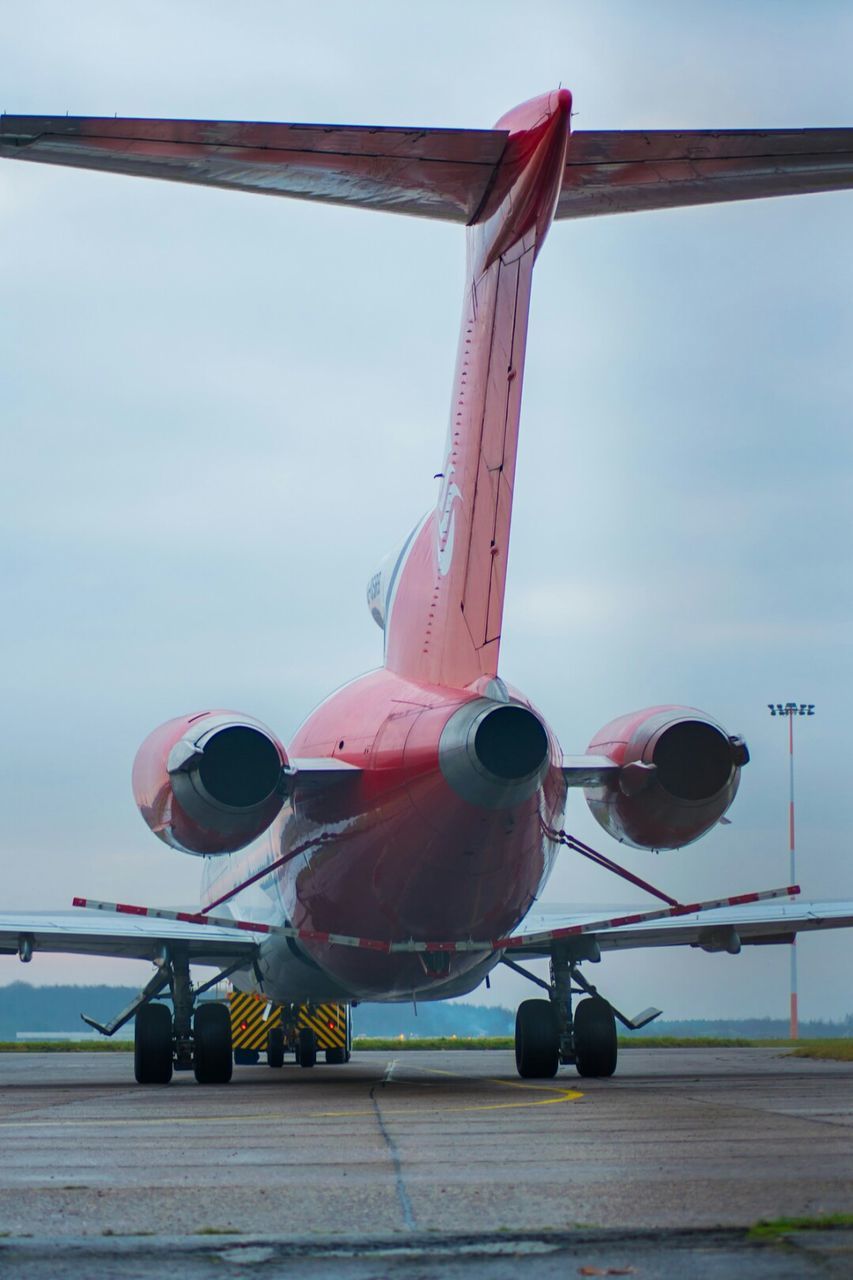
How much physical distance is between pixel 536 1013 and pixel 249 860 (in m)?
5.40

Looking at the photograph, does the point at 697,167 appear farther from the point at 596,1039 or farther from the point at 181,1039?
the point at 181,1039

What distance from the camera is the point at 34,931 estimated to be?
1989 centimetres

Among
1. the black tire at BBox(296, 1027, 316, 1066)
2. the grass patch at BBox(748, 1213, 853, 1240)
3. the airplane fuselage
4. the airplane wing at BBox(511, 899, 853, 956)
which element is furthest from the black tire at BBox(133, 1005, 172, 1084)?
the grass patch at BBox(748, 1213, 853, 1240)

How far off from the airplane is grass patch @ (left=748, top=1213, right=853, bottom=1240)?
8082mm

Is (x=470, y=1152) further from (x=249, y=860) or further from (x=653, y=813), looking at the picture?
(x=249, y=860)

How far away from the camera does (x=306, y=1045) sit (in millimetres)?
28172

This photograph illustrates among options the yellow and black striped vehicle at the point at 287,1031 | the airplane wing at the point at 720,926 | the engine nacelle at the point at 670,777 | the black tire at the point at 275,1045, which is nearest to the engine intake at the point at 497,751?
the engine nacelle at the point at 670,777

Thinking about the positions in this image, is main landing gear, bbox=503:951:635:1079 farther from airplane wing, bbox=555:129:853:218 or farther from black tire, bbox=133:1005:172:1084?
airplane wing, bbox=555:129:853:218

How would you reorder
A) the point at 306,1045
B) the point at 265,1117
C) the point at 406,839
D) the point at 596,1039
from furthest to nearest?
the point at 306,1045
the point at 596,1039
the point at 406,839
the point at 265,1117

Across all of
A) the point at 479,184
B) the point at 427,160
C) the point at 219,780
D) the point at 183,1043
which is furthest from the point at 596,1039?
the point at 427,160

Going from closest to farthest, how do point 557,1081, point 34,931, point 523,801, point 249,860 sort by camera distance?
point 523,801, point 557,1081, point 34,931, point 249,860

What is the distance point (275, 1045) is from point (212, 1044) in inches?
352

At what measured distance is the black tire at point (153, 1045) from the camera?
747 inches

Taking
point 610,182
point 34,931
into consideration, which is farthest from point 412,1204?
point 34,931
